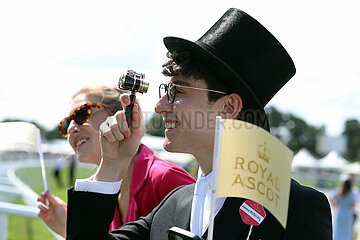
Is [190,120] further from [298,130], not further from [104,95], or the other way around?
[298,130]

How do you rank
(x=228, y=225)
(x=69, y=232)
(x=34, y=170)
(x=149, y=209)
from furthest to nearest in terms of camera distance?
(x=34, y=170) < (x=149, y=209) < (x=69, y=232) < (x=228, y=225)

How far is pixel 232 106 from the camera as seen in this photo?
2459 millimetres

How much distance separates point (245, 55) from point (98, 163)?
64.9 inches

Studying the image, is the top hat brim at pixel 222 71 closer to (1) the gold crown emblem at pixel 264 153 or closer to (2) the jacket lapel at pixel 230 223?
(2) the jacket lapel at pixel 230 223

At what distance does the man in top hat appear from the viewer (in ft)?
7.55

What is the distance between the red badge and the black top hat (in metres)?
0.57

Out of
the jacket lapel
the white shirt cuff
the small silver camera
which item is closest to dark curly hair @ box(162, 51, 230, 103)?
the small silver camera

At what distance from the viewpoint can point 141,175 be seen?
325 centimetres

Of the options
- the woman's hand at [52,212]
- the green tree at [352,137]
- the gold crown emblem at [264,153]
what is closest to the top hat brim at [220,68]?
the gold crown emblem at [264,153]

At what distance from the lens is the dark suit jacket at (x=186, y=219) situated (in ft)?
6.46

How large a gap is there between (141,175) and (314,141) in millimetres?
118697

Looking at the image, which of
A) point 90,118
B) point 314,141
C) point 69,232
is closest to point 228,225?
point 69,232

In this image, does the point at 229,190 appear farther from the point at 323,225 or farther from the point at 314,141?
the point at 314,141

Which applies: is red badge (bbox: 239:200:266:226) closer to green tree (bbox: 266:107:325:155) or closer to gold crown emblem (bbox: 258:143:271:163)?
gold crown emblem (bbox: 258:143:271:163)
